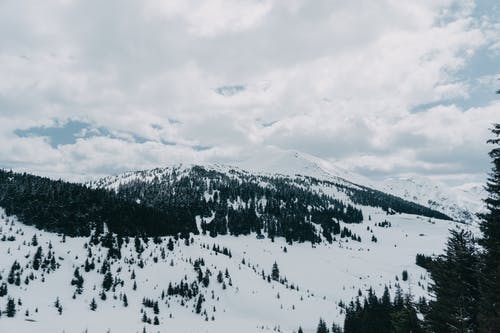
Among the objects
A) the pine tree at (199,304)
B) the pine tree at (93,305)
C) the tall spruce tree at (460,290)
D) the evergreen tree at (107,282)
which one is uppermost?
the tall spruce tree at (460,290)

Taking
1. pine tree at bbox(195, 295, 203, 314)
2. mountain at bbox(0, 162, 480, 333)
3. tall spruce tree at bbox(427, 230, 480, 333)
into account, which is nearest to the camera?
tall spruce tree at bbox(427, 230, 480, 333)

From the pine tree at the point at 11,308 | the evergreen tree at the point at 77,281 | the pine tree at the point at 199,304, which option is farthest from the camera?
the pine tree at the point at 199,304

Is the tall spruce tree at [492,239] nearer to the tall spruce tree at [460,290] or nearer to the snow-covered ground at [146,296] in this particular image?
the tall spruce tree at [460,290]

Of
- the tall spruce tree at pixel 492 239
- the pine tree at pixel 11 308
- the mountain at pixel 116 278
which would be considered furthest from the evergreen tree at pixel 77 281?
the tall spruce tree at pixel 492 239

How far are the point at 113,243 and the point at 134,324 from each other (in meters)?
42.7

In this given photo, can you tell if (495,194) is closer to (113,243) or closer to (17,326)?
(17,326)

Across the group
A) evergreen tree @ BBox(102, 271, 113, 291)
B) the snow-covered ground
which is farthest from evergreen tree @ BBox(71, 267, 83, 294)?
evergreen tree @ BBox(102, 271, 113, 291)

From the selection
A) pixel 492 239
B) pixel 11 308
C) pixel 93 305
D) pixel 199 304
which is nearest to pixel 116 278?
pixel 93 305

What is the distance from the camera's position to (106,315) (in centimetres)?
9138

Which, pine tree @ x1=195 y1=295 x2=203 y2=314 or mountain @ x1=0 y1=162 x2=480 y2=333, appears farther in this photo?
pine tree @ x1=195 y1=295 x2=203 y2=314

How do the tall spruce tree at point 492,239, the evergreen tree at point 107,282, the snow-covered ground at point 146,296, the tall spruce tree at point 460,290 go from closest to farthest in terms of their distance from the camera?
the tall spruce tree at point 492,239 → the tall spruce tree at point 460,290 → the snow-covered ground at point 146,296 → the evergreen tree at point 107,282

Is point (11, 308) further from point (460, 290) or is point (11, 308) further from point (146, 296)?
point (460, 290)

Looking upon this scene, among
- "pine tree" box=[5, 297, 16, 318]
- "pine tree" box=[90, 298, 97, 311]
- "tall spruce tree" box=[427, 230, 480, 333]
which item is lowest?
"pine tree" box=[90, 298, 97, 311]

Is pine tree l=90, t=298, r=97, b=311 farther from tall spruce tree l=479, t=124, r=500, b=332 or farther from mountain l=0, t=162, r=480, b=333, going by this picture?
tall spruce tree l=479, t=124, r=500, b=332
